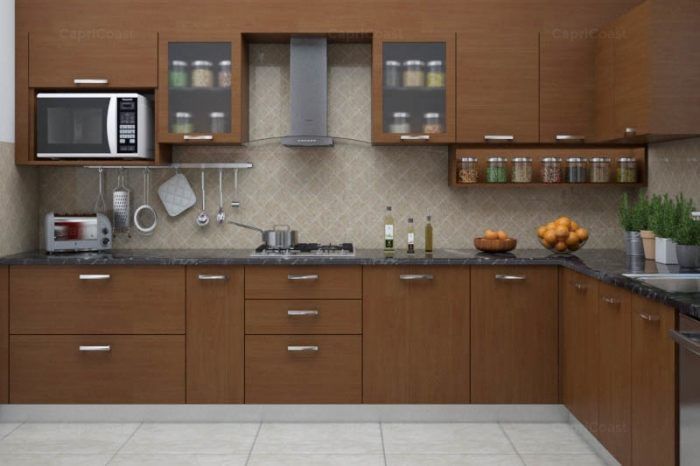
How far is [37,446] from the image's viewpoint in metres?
3.84

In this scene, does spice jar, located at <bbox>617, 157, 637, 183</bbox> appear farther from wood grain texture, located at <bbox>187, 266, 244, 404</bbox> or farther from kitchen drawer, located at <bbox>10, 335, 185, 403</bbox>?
kitchen drawer, located at <bbox>10, 335, 185, 403</bbox>

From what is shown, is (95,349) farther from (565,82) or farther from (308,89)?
(565,82)

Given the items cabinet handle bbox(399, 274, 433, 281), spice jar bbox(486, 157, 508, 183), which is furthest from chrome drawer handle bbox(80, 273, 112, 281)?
spice jar bbox(486, 157, 508, 183)

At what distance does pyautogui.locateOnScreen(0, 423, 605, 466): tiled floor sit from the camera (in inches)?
143

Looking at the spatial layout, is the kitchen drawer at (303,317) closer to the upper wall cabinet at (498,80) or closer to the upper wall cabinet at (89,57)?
the upper wall cabinet at (498,80)

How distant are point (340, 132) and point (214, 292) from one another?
1.25 metres

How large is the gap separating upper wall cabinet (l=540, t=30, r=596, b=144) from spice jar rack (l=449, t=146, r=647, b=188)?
21 cm

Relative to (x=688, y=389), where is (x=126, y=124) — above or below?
above

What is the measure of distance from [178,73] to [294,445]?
205 centimetres

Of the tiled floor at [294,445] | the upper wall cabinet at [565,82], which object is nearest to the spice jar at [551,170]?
the upper wall cabinet at [565,82]

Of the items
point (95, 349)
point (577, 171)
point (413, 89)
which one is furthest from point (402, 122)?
point (95, 349)

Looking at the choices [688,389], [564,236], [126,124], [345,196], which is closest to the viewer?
[688,389]

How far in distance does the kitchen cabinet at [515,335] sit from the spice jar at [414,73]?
1.07 metres

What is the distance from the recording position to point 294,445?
3871 millimetres
